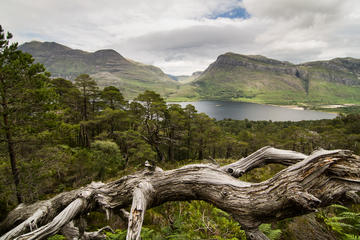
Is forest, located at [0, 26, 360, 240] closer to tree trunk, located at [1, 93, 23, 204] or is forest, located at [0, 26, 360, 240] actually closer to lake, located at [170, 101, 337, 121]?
tree trunk, located at [1, 93, 23, 204]

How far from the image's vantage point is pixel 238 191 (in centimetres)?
269

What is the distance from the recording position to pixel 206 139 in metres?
29.2

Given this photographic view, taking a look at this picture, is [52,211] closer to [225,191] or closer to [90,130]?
[225,191]

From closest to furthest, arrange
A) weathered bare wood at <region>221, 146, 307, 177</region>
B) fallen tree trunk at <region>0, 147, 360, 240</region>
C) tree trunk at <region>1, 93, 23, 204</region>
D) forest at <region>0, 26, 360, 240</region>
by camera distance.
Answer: fallen tree trunk at <region>0, 147, 360, 240</region>, weathered bare wood at <region>221, 146, 307, 177</region>, forest at <region>0, 26, 360, 240</region>, tree trunk at <region>1, 93, 23, 204</region>

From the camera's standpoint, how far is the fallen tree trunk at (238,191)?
92.6 inches

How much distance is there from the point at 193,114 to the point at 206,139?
4.89m

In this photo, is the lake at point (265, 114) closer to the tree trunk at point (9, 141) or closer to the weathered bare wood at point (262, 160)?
the tree trunk at point (9, 141)

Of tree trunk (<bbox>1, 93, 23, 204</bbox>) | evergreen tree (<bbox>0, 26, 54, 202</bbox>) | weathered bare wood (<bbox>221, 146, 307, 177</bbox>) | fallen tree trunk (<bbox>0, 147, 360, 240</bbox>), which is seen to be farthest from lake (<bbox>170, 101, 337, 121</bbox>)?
fallen tree trunk (<bbox>0, 147, 360, 240</bbox>)

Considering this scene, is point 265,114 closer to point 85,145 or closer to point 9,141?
point 85,145

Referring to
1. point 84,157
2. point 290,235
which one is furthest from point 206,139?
point 290,235

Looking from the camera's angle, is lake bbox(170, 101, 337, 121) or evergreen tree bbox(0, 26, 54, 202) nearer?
evergreen tree bbox(0, 26, 54, 202)

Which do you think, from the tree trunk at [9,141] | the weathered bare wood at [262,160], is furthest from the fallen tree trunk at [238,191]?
the tree trunk at [9,141]

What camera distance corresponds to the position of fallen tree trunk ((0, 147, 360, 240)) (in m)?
2.35

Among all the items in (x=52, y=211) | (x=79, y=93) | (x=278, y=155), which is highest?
(x=79, y=93)
